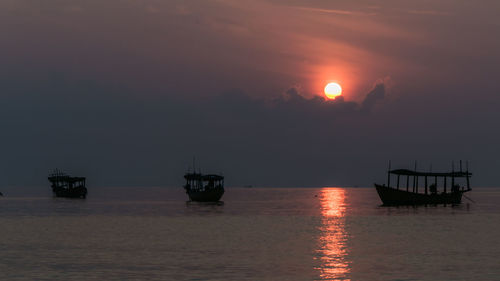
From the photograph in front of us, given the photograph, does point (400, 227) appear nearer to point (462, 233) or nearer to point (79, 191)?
point (462, 233)

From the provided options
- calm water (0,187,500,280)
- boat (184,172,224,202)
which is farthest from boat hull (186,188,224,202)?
calm water (0,187,500,280)

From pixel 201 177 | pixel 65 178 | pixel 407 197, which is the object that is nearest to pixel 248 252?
pixel 407 197

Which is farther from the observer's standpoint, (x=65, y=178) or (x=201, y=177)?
(x=65, y=178)

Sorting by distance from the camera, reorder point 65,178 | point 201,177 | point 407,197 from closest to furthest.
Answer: point 407,197 < point 201,177 < point 65,178

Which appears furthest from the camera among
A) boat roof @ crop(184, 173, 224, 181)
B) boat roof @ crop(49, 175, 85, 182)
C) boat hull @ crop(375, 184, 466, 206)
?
boat roof @ crop(49, 175, 85, 182)

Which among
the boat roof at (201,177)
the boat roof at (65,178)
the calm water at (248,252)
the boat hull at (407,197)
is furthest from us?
the boat roof at (65,178)

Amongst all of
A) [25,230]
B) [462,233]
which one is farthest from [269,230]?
[25,230]

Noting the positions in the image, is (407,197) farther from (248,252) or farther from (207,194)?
(248,252)

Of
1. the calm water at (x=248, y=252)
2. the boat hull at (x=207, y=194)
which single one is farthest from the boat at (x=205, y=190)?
the calm water at (x=248, y=252)

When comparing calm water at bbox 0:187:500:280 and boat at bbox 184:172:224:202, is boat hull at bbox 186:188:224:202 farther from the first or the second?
calm water at bbox 0:187:500:280

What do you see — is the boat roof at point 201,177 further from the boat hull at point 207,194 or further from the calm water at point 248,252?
the calm water at point 248,252

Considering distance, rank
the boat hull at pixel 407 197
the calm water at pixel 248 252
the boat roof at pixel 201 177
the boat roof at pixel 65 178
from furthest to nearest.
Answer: the boat roof at pixel 65 178, the boat roof at pixel 201 177, the boat hull at pixel 407 197, the calm water at pixel 248 252

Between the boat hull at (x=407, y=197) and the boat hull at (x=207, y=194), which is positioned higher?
the boat hull at (x=407, y=197)

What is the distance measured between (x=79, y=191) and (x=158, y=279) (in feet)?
473
